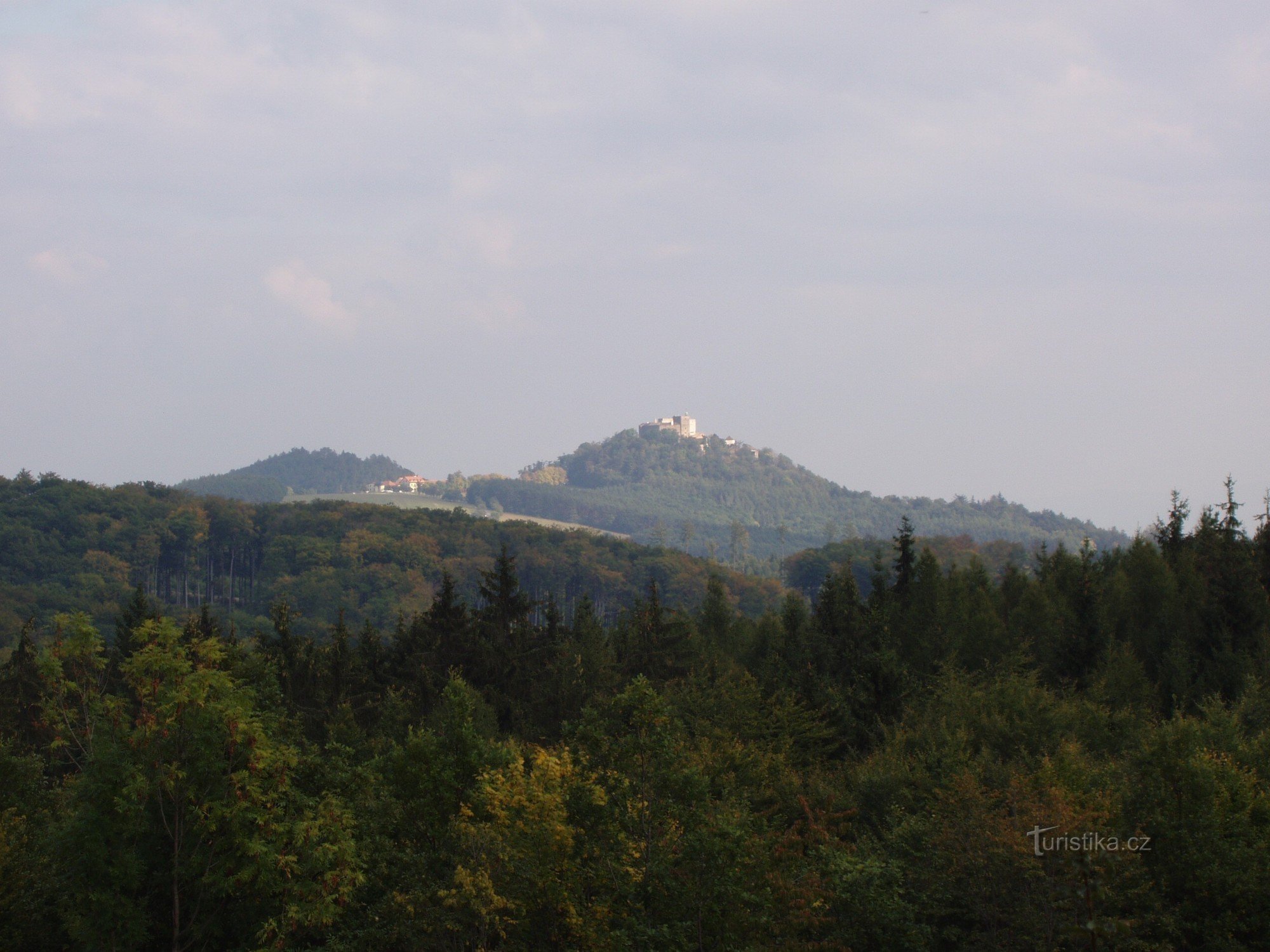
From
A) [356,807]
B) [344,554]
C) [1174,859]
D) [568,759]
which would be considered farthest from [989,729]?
[344,554]

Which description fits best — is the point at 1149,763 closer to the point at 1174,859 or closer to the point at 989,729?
the point at 1174,859

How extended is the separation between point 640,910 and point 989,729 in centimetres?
2171

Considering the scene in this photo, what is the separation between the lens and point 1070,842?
63.3ft

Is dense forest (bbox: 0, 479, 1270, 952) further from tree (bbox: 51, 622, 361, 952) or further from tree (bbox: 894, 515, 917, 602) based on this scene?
tree (bbox: 894, 515, 917, 602)

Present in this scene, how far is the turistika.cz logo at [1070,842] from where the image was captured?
19312 millimetres

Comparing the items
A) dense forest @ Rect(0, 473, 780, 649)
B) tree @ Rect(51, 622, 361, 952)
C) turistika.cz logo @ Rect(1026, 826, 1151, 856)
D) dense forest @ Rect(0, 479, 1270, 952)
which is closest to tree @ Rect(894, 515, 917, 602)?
dense forest @ Rect(0, 479, 1270, 952)

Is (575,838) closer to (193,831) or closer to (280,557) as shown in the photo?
(193,831)

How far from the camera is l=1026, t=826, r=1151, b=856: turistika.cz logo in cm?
1931

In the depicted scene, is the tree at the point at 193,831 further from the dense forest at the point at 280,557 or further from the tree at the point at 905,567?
the dense forest at the point at 280,557

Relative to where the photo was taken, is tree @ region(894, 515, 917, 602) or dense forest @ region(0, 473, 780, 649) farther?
dense forest @ region(0, 473, 780, 649)

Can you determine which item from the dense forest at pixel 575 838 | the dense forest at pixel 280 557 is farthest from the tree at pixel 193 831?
the dense forest at pixel 280 557

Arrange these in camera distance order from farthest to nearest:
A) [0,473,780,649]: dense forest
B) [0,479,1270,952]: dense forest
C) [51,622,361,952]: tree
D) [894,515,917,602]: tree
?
[0,473,780,649]: dense forest → [894,515,917,602]: tree → [51,622,361,952]: tree → [0,479,1270,952]: dense forest

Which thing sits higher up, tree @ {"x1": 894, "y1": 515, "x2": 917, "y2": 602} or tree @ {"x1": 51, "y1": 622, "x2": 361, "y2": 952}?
tree @ {"x1": 894, "y1": 515, "x2": 917, "y2": 602}

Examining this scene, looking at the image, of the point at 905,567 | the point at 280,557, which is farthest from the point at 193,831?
the point at 280,557
